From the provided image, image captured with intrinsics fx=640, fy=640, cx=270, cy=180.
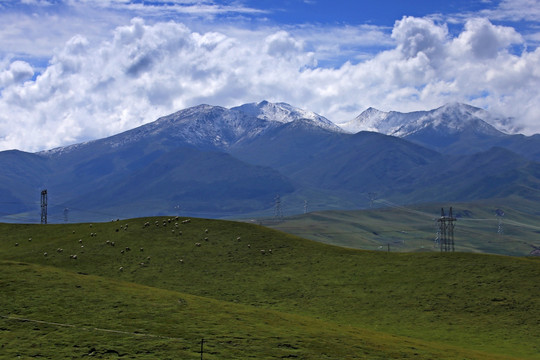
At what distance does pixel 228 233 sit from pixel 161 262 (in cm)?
2004

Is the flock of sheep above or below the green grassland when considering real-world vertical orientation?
above

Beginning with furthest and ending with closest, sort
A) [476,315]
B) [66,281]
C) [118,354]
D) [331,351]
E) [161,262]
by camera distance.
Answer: [161,262] → [476,315] → [66,281] → [331,351] → [118,354]

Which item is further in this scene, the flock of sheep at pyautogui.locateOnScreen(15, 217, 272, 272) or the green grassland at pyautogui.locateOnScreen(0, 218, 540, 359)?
the flock of sheep at pyautogui.locateOnScreen(15, 217, 272, 272)

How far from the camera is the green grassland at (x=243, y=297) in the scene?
6419cm

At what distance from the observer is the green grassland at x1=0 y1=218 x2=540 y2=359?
211ft

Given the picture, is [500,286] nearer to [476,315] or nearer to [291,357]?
[476,315]

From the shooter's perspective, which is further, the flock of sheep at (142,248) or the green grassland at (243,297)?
the flock of sheep at (142,248)

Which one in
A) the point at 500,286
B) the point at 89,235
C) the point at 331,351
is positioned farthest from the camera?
the point at 89,235

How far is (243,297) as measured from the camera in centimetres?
10038

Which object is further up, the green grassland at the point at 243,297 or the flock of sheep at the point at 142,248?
the flock of sheep at the point at 142,248

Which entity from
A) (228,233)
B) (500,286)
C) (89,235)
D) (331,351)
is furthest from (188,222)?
(331,351)

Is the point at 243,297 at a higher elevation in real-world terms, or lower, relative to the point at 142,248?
lower

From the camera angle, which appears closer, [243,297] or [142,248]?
[243,297]

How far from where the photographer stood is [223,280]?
356ft
